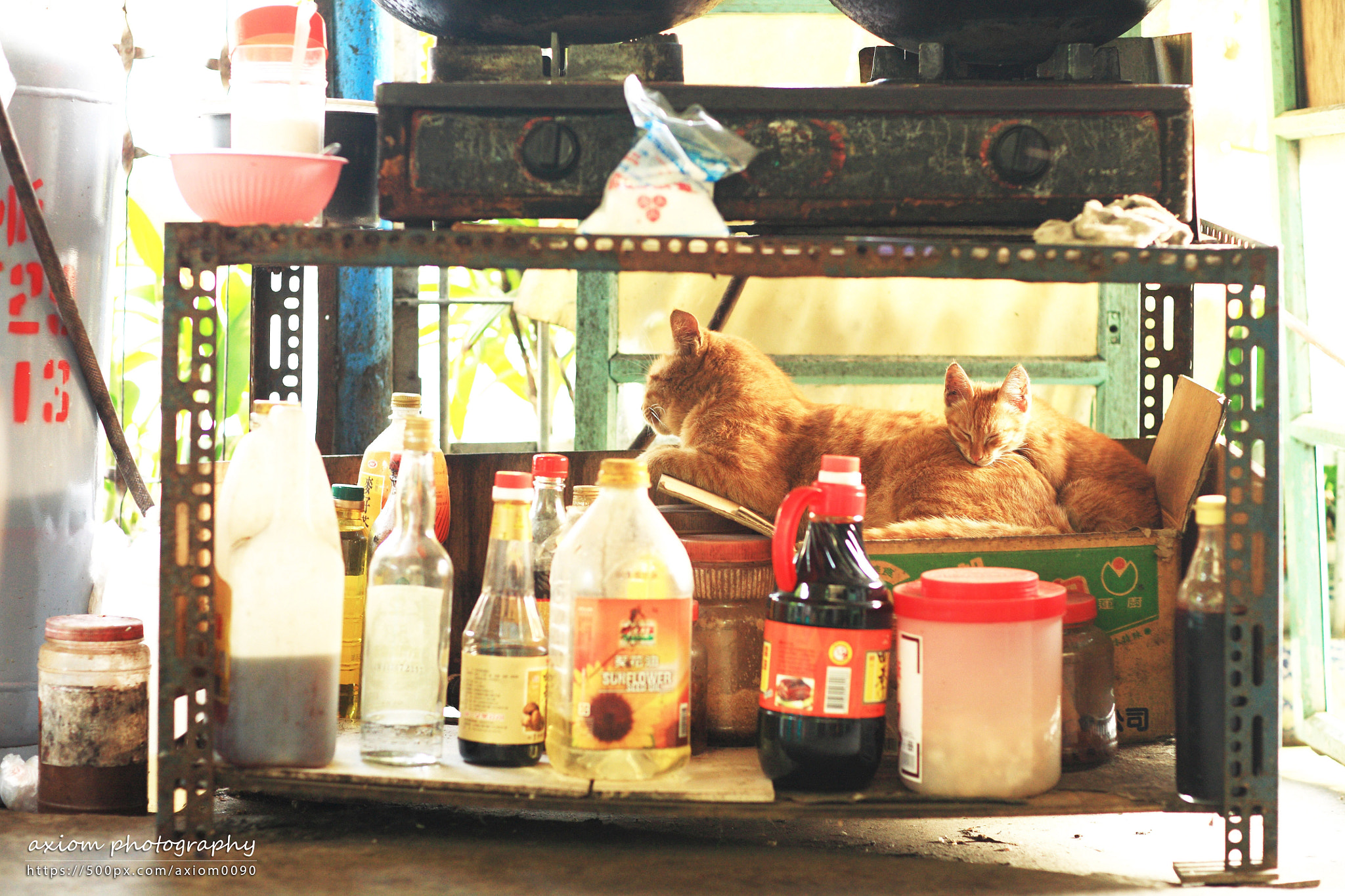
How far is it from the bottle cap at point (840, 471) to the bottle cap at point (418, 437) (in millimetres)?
409

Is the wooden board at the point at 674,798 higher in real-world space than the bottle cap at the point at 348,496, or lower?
lower

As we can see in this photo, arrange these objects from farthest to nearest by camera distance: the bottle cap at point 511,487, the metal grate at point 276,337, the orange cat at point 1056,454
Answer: the metal grate at point 276,337
the orange cat at point 1056,454
the bottle cap at point 511,487

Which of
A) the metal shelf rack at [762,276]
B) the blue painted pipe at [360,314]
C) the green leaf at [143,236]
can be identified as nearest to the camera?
the metal shelf rack at [762,276]

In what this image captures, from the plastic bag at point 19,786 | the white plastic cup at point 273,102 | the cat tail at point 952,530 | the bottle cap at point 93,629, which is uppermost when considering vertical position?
the white plastic cup at point 273,102

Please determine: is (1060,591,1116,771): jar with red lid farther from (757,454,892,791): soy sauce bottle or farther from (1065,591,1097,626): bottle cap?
(757,454,892,791): soy sauce bottle

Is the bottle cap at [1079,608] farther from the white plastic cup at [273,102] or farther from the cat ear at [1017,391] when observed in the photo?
the white plastic cup at [273,102]

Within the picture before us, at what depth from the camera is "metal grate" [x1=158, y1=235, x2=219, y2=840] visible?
1.05 m

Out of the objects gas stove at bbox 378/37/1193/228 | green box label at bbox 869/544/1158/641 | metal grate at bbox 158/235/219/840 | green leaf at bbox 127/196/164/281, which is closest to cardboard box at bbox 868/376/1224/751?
green box label at bbox 869/544/1158/641

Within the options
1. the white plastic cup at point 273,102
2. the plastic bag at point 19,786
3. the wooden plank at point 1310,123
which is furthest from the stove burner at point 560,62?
the wooden plank at point 1310,123

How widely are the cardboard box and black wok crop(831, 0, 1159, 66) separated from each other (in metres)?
0.43

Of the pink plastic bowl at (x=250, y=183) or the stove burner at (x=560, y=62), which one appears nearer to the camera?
the pink plastic bowl at (x=250, y=183)

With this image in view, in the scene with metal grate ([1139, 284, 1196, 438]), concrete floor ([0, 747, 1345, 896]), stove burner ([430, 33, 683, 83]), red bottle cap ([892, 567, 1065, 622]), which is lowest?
concrete floor ([0, 747, 1345, 896])

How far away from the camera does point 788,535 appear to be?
44.1 inches

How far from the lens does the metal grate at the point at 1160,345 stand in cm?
160
